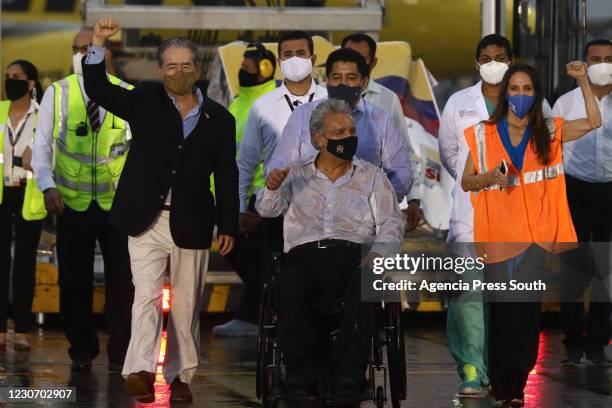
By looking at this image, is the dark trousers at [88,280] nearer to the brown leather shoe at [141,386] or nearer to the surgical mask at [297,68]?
the surgical mask at [297,68]

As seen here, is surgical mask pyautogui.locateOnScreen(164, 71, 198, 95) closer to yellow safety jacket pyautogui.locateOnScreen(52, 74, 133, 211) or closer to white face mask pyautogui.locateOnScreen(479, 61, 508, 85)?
yellow safety jacket pyautogui.locateOnScreen(52, 74, 133, 211)

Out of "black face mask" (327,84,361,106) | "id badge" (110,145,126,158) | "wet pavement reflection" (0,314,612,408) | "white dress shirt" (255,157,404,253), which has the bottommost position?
"wet pavement reflection" (0,314,612,408)

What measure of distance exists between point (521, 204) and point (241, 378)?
2.09m

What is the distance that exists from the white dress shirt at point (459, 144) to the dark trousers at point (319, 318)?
110 centimetres

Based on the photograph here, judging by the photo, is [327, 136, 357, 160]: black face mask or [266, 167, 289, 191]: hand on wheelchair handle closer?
[266, 167, 289, 191]: hand on wheelchair handle

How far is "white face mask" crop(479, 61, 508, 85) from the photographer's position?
383 inches

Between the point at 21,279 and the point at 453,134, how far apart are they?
3209 millimetres

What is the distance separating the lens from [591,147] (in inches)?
430

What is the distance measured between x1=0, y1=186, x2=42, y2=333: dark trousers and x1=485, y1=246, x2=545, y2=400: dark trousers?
12.0 feet

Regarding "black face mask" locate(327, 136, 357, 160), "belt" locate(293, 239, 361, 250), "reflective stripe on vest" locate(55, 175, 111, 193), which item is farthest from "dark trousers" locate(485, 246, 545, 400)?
"reflective stripe on vest" locate(55, 175, 111, 193)


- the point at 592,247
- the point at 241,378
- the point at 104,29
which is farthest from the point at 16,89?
the point at 592,247

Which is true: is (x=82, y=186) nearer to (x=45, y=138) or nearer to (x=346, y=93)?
(x=45, y=138)

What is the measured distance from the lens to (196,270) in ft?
29.9

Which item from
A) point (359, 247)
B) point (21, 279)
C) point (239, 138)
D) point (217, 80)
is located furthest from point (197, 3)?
point (359, 247)
